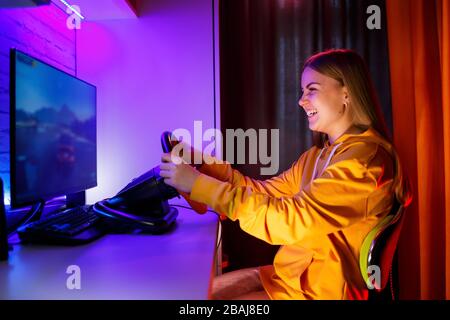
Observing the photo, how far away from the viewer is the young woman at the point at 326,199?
2.64 ft

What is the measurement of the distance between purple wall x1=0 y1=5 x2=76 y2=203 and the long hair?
117 cm

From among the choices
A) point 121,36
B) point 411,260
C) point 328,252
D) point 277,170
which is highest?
point 121,36

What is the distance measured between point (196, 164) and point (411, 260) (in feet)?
4.12

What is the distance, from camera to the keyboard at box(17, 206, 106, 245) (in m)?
0.84

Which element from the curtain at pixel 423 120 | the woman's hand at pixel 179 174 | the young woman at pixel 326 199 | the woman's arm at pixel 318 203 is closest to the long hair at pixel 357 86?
the young woman at pixel 326 199

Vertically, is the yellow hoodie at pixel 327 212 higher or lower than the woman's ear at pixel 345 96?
lower

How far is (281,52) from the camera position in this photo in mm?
1791

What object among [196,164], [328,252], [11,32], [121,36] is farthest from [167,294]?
[121,36]

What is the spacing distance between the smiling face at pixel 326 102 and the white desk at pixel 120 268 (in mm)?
547

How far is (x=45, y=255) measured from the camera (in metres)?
0.77

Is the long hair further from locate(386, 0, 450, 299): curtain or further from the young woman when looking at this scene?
locate(386, 0, 450, 299): curtain

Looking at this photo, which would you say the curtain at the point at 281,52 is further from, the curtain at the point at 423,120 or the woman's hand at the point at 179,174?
the woman's hand at the point at 179,174

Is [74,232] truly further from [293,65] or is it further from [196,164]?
[293,65]

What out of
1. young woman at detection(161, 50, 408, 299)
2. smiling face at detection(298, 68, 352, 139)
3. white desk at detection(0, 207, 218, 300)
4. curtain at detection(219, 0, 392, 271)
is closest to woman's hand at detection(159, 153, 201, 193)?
young woman at detection(161, 50, 408, 299)
